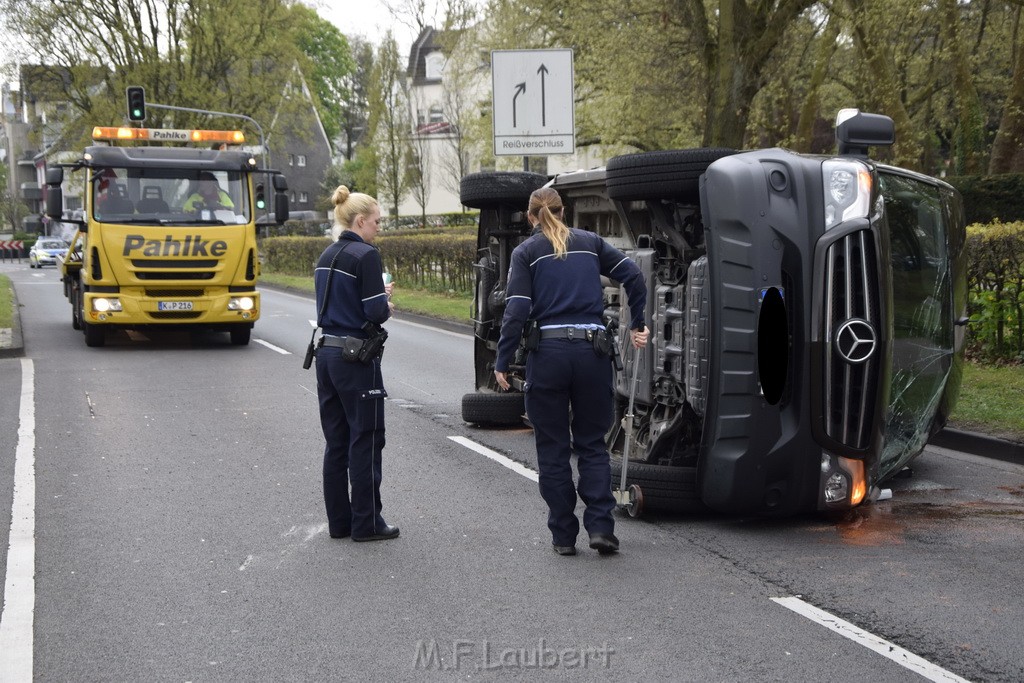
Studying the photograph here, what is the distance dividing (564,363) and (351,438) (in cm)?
123

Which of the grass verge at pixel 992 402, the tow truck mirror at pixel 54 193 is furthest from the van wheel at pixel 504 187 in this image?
the tow truck mirror at pixel 54 193

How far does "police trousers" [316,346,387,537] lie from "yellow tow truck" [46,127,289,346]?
35.8 feet

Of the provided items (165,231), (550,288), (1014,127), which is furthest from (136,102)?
(550,288)

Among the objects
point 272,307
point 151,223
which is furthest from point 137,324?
point 272,307

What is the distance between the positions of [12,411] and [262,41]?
39.1 metres

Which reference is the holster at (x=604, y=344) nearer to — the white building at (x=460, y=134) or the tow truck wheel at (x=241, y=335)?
the tow truck wheel at (x=241, y=335)

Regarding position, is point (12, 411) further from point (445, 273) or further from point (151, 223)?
point (445, 273)

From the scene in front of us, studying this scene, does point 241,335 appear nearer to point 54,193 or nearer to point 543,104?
point 54,193

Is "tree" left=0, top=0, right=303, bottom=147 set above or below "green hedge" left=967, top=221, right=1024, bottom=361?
above

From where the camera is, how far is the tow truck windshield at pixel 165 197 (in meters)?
16.8

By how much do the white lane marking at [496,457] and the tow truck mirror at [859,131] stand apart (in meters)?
2.86

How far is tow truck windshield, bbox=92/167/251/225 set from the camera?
16828mm

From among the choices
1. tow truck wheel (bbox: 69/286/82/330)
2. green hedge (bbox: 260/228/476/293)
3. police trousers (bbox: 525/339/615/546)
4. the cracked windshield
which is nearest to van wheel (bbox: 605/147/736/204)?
the cracked windshield

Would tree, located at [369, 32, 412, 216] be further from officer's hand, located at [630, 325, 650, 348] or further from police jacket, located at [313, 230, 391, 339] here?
officer's hand, located at [630, 325, 650, 348]
